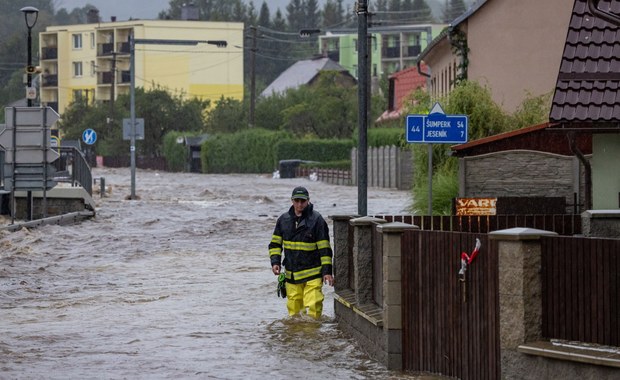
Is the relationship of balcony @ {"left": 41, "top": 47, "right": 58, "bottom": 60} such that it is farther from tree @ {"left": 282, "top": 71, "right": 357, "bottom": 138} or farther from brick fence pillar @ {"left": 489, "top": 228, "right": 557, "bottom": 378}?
brick fence pillar @ {"left": 489, "top": 228, "right": 557, "bottom": 378}

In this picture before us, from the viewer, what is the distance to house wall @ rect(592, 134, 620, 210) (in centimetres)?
1764

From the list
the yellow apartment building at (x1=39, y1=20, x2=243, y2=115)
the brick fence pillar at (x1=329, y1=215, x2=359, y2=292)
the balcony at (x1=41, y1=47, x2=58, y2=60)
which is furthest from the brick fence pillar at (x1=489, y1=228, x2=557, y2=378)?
the balcony at (x1=41, y1=47, x2=58, y2=60)

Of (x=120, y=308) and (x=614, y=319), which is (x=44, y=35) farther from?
(x=614, y=319)

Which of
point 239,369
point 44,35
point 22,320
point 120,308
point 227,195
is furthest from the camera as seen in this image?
point 44,35

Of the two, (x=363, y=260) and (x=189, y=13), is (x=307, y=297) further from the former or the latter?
(x=189, y=13)

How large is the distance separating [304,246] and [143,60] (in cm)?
11506

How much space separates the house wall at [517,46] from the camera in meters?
32.9

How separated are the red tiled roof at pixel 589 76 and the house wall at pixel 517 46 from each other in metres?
14.9

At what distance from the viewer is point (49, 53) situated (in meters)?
141

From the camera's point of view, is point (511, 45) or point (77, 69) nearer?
point (511, 45)

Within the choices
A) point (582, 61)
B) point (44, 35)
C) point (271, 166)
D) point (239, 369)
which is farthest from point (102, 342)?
point (44, 35)

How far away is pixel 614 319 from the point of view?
375 inches

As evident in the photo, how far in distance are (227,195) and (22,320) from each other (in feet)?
127

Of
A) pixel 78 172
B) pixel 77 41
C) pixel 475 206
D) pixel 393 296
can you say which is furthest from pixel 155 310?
pixel 77 41
